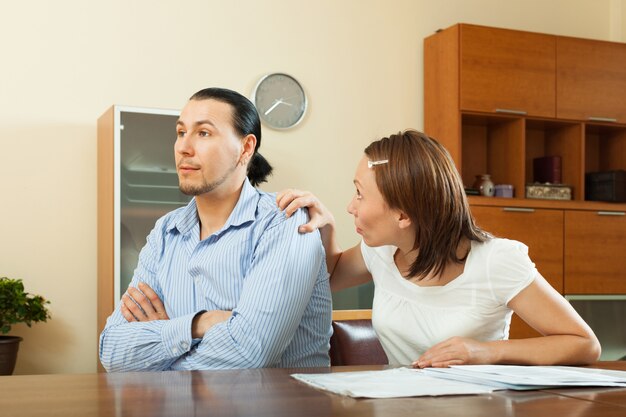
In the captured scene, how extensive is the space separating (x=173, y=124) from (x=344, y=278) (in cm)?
195

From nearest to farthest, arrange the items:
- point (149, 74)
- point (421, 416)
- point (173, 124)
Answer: point (421, 416) < point (173, 124) < point (149, 74)

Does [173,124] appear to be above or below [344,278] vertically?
above

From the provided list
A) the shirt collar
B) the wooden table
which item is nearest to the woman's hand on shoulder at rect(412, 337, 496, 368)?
the wooden table

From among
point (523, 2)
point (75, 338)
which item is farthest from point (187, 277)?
point (523, 2)

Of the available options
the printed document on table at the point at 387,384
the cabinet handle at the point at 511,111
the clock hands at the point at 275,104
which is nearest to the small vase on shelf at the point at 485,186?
the cabinet handle at the point at 511,111

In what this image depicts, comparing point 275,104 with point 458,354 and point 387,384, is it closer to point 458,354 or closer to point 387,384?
point 458,354

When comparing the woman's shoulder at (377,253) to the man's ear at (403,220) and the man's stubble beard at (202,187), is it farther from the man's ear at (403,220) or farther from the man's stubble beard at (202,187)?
A: the man's stubble beard at (202,187)

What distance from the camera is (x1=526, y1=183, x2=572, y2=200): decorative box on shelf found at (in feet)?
15.9

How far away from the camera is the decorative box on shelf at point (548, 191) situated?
4.86m

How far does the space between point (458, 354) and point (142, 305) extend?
0.85 metres

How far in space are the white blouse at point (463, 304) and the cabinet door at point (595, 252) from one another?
10.1 ft

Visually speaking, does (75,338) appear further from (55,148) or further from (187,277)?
(187,277)

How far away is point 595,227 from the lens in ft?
16.1

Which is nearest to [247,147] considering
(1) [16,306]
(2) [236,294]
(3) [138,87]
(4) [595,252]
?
(2) [236,294]
